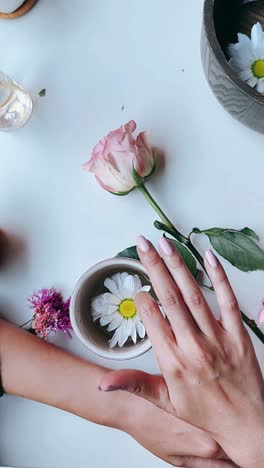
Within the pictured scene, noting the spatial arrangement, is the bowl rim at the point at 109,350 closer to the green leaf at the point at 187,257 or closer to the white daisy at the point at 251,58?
the green leaf at the point at 187,257

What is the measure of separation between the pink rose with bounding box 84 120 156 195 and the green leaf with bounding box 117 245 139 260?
65mm

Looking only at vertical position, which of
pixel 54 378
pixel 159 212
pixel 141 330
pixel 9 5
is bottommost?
pixel 54 378

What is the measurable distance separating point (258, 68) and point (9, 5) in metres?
0.31

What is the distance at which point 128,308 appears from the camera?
24.6 inches

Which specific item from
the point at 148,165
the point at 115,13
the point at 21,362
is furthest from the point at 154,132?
the point at 21,362

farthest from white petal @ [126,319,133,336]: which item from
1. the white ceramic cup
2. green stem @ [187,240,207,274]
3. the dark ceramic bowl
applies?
the white ceramic cup

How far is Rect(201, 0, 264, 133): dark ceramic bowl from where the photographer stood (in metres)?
0.54

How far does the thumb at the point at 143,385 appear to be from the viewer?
55 cm

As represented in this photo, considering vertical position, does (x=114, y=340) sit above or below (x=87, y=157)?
below

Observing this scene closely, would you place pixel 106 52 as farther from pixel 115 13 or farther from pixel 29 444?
pixel 29 444

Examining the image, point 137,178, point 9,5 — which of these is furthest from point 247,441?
point 9,5

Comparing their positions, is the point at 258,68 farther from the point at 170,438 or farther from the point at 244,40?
the point at 170,438

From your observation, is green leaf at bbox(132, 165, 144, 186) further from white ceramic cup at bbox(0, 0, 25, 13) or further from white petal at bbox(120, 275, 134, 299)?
white ceramic cup at bbox(0, 0, 25, 13)

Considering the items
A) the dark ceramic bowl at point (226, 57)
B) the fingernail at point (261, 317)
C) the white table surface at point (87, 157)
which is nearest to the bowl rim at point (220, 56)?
the dark ceramic bowl at point (226, 57)
